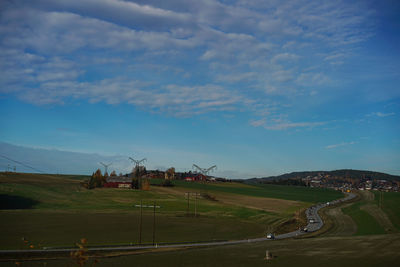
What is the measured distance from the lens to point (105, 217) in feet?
348

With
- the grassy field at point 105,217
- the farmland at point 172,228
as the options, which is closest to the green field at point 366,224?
the farmland at point 172,228

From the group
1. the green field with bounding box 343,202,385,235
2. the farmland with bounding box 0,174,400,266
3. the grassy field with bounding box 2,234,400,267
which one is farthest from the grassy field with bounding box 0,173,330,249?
the green field with bounding box 343,202,385,235

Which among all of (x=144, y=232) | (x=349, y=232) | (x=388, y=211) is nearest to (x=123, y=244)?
(x=144, y=232)

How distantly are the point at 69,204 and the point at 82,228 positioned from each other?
57858mm

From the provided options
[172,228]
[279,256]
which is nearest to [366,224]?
[172,228]

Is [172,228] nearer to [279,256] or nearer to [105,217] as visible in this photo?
[105,217]

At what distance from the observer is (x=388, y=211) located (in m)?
120

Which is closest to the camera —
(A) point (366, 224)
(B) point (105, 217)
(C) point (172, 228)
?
(C) point (172, 228)

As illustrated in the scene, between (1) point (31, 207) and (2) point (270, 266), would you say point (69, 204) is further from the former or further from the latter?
(2) point (270, 266)

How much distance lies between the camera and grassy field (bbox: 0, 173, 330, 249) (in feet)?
248

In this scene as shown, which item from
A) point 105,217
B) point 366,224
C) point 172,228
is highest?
point 105,217

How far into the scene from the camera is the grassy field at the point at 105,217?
7569 centimetres

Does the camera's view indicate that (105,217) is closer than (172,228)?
No

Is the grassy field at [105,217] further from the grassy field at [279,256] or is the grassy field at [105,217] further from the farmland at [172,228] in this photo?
the grassy field at [279,256]
